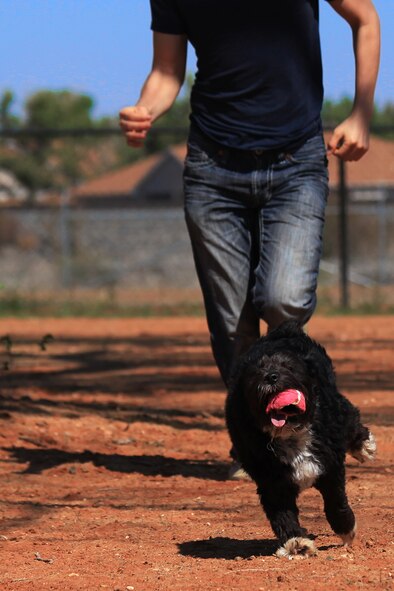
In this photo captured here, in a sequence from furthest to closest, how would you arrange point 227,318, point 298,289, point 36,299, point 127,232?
point 127,232, point 36,299, point 227,318, point 298,289

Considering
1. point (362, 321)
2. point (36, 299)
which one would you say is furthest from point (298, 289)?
point (36, 299)

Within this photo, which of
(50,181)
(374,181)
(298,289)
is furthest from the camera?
(50,181)

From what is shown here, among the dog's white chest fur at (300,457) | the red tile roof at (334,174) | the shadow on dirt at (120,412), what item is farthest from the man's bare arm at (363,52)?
the red tile roof at (334,174)

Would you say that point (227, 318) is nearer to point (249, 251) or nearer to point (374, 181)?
point (249, 251)

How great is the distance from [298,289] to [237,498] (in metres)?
0.95

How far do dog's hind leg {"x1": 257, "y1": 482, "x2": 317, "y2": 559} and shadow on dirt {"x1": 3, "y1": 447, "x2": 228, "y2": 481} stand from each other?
5.43ft

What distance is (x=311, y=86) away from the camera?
219 inches

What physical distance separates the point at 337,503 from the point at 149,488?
63.2 inches

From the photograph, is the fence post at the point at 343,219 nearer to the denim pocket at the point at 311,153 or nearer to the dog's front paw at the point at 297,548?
the denim pocket at the point at 311,153

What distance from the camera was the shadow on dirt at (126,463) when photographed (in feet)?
20.1

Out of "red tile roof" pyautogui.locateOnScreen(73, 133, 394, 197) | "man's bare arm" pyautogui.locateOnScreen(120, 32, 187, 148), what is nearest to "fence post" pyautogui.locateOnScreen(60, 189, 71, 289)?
"red tile roof" pyautogui.locateOnScreen(73, 133, 394, 197)

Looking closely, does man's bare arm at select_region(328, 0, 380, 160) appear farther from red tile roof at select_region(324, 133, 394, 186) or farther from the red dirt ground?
red tile roof at select_region(324, 133, 394, 186)

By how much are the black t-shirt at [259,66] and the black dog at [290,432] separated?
1.31 metres

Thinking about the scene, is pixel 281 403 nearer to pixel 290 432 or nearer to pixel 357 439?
pixel 290 432
